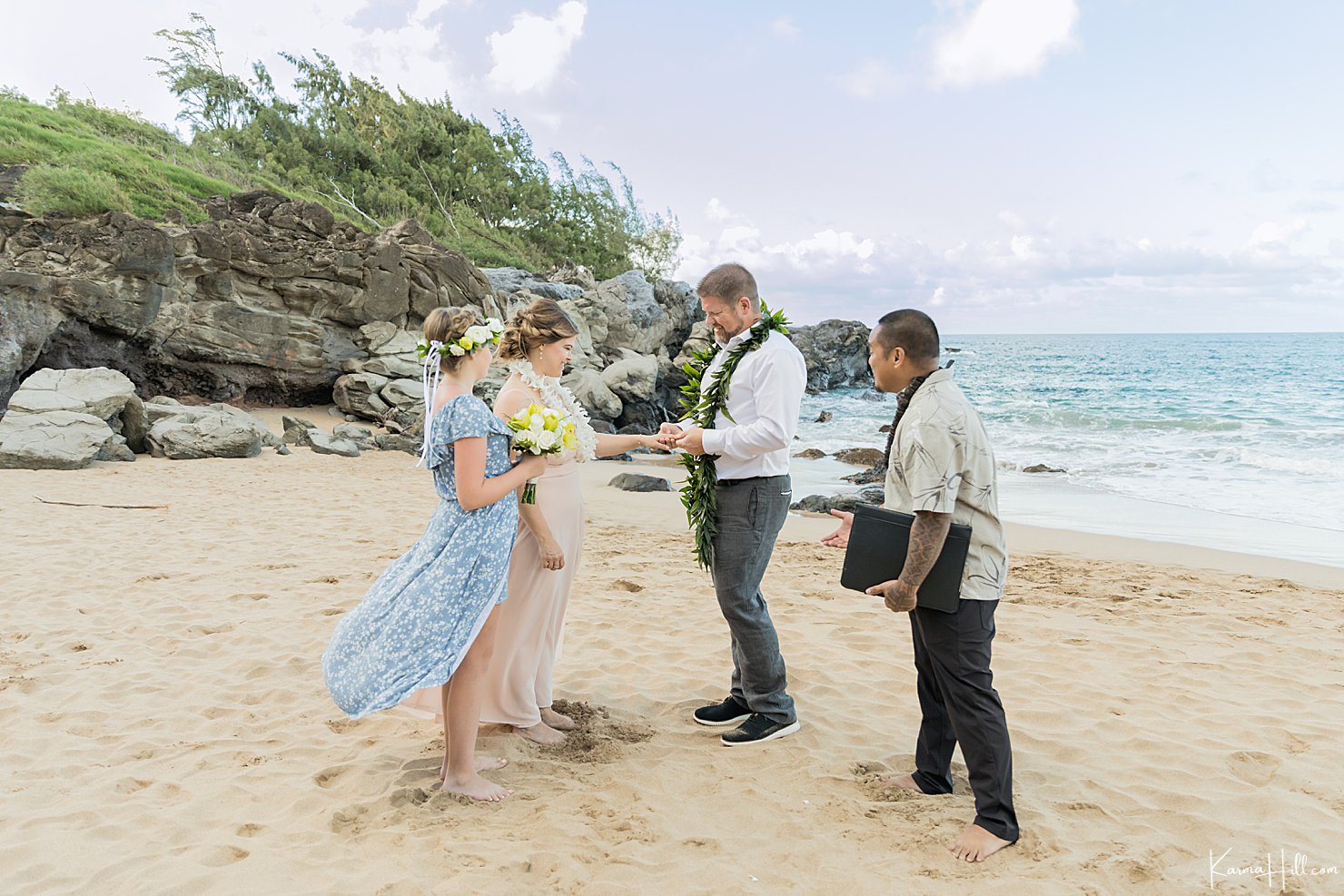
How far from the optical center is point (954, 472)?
10.1 ft

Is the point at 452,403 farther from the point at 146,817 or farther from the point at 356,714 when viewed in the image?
the point at 146,817

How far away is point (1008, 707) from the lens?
4.78 metres

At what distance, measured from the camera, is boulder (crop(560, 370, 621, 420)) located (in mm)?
21750

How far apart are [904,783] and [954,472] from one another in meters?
1.60

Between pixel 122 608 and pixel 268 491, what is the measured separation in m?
5.41

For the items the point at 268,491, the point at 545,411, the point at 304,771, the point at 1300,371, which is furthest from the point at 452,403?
the point at 1300,371

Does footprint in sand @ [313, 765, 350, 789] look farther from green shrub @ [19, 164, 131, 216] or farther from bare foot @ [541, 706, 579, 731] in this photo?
green shrub @ [19, 164, 131, 216]

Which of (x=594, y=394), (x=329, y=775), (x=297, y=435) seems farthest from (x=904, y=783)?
(x=594, y=394)

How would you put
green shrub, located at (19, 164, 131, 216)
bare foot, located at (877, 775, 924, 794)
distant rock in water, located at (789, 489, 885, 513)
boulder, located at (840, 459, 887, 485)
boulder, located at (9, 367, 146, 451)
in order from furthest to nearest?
green shrub, located at (19, 164, 131, 216) → boulder, located at (840, 459, 887, 485) → boulder, located at (9, 367, 146, 451) → distant rock in water, located at (789, 489, 885, 513) → bare foot, located at (877, 775, 924, 794)

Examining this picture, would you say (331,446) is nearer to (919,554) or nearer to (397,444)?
(397,444)

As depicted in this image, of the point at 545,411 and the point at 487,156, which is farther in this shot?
the point at 487,156

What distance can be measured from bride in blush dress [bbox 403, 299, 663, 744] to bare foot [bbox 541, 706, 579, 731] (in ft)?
0.49

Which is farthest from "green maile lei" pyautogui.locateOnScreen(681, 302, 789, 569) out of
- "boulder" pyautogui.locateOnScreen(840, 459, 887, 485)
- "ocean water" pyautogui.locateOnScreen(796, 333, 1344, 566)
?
"boulder" pyautogui.locateOnScreen(840, 459, 887, 485)

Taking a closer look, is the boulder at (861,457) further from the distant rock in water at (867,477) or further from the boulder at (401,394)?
the boulder at (401,394)
